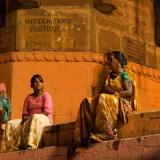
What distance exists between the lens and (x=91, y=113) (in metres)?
8.52

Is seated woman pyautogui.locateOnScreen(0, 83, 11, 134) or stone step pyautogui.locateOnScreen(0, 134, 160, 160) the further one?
seated woman pyautogui.locateOnScreen(0, 83, 11, 134)

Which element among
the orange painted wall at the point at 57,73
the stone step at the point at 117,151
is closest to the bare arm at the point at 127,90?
the stone step at the point at 117,151

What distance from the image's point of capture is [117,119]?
847cm

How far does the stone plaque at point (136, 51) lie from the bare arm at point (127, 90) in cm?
453

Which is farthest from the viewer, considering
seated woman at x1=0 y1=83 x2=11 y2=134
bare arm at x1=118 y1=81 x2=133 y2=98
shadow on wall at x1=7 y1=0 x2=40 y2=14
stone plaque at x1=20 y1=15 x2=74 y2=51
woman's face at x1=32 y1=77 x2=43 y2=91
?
shadow on wall at x1=7 y1=0 x2=40 y2=14

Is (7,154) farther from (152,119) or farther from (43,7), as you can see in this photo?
(43,7)

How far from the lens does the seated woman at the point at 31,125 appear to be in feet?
30.0

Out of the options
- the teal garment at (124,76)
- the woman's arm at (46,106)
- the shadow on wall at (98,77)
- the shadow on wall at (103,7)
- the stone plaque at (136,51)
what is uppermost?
the shadow on wall at (103,7)

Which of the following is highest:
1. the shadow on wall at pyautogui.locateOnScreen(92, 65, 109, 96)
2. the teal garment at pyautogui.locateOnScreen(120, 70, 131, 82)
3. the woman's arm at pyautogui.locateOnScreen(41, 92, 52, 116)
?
the shadow on wall at pyautogui.locateOnScreen(92, 65, 109, 96)

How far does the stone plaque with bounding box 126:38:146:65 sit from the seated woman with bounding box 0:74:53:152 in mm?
4085

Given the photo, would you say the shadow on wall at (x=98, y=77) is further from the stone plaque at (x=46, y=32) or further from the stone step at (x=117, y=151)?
the stone step at (x=117, y=151)

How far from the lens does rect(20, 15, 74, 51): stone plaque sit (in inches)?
504

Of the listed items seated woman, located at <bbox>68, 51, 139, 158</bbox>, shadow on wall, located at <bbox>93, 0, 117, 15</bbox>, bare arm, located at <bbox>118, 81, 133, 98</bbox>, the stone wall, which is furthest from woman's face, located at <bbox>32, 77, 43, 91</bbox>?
shadow on wall, located at <bbox>93, 0, 117, 15</bbox>

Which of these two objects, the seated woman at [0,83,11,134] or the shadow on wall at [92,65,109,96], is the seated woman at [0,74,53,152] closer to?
the seated woman at [0,83,11,134]
